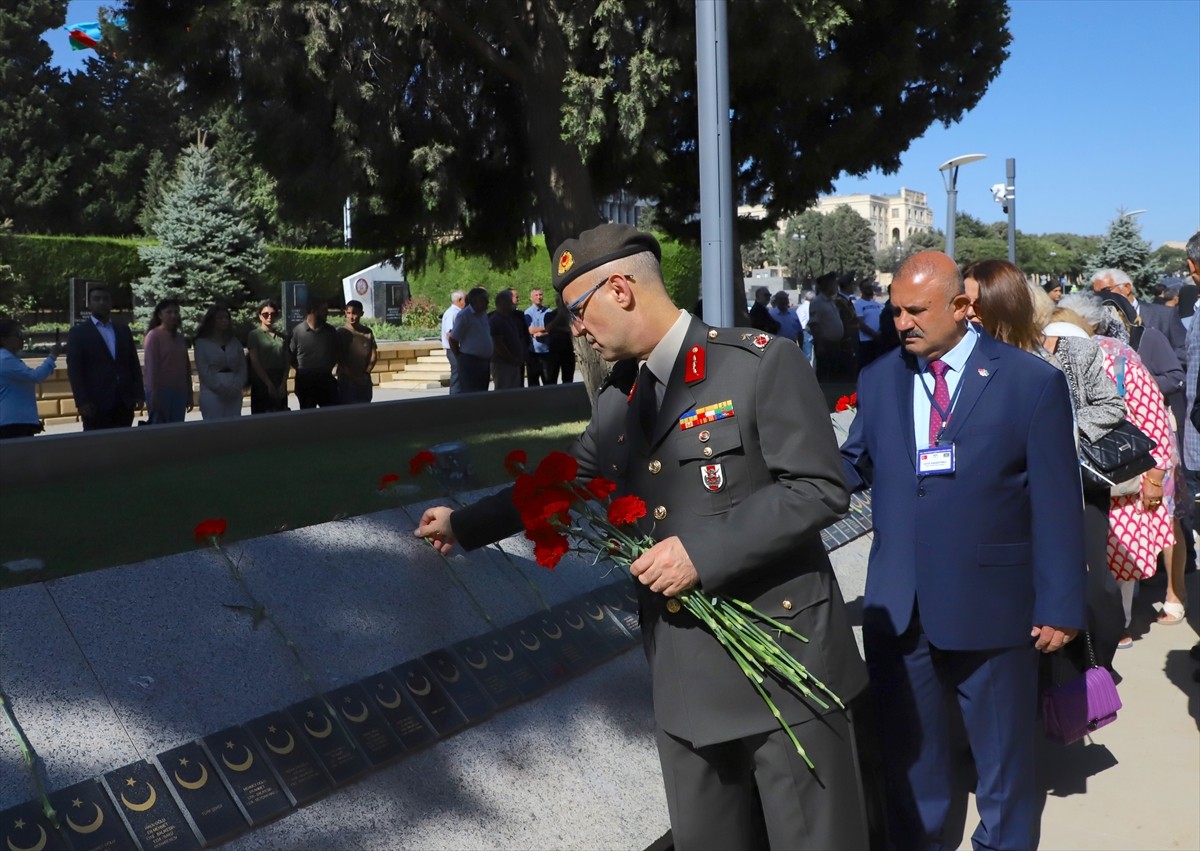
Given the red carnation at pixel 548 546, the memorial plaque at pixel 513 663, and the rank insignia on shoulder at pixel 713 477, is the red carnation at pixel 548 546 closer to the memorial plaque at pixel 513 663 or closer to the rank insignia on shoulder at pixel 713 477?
the rank insignia on shoulder at pixel 713 477

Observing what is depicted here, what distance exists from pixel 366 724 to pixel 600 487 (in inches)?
58.6

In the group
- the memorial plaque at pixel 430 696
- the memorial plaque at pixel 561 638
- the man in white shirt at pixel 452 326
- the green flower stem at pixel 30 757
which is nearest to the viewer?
the green flower stem at pixel 30 757

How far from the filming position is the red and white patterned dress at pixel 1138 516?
5.69 metres

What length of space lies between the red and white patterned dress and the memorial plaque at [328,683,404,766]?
3608 millimetres

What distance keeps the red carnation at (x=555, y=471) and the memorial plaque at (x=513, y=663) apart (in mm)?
1772

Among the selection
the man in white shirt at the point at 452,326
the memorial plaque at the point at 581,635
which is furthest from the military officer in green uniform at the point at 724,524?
the man in white shirt at the point at 452,326

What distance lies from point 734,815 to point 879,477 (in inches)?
56.7

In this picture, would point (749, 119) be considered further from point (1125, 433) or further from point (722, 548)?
point (722, 548)

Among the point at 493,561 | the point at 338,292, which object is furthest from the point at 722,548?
the point at 338,292

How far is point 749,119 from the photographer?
567 inches

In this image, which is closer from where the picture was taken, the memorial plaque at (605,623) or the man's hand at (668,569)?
the man's hand at (668,569)

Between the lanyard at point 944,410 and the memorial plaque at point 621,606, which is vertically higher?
the lanyard at point 944,410

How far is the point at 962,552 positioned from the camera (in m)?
3.62

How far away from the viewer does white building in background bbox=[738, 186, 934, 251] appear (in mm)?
139125
